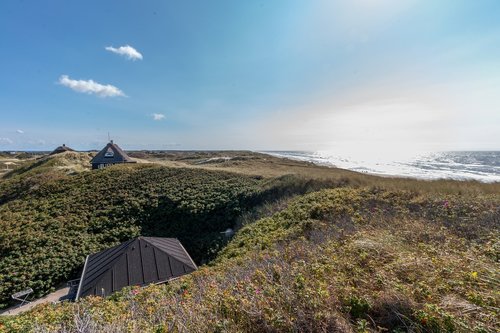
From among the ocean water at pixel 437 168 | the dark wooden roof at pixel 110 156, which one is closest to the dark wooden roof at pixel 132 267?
the ocean water at pixel 437 168

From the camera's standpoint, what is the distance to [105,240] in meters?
17.2

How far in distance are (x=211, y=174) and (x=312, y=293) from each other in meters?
26.1

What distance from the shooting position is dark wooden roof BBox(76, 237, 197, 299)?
8945 millimetres

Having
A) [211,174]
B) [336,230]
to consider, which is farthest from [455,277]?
[211,174]

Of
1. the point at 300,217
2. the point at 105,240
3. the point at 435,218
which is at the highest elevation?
the point at 435,218

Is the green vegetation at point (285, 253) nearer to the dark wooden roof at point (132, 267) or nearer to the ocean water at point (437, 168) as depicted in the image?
the dark wooden roof at point (132, 267)

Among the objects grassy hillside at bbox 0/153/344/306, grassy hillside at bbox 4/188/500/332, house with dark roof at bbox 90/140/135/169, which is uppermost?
house with dark roof at bbox 90/140/135/169

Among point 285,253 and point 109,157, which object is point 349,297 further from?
point 109,157

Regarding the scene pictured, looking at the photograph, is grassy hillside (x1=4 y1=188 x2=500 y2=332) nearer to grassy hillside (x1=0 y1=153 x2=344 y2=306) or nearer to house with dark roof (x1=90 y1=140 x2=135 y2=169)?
grassy hillside (x1=0 y1=153 x2=344 y2=306)

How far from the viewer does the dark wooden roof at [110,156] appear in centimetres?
3731

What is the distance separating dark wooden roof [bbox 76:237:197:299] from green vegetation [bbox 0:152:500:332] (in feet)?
5.56

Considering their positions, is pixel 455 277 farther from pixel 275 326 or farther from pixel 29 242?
pixel 29 242

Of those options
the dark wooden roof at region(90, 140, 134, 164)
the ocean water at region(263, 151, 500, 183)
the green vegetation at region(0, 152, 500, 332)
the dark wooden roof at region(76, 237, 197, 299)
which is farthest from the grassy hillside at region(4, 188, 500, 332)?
the dark wooden roof at region(90, 140, 134, 164)

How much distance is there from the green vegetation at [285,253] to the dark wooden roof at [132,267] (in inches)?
66.7
